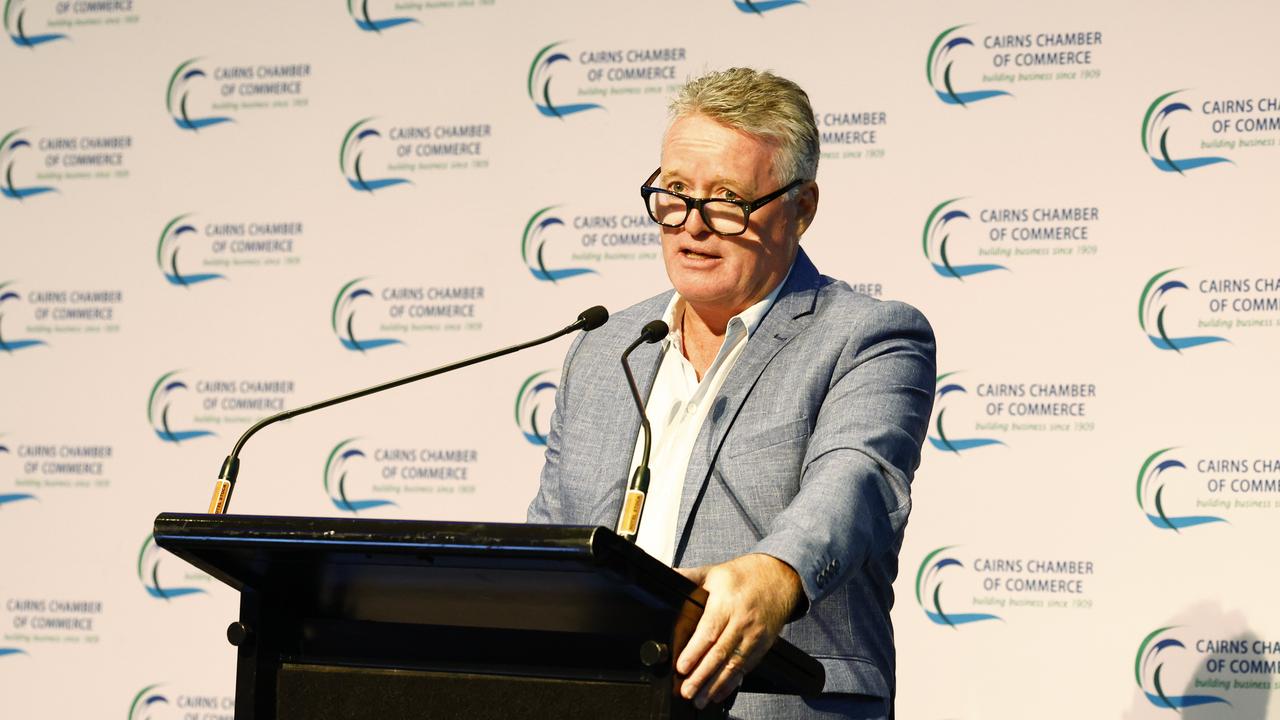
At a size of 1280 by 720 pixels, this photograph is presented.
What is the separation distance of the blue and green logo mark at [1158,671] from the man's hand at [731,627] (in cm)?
257

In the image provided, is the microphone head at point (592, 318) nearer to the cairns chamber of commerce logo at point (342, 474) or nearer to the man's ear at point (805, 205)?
the man's ear at point (805, 205)

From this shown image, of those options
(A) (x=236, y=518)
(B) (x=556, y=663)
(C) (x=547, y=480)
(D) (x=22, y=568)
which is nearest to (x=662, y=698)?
(B) (x=556, y=663)

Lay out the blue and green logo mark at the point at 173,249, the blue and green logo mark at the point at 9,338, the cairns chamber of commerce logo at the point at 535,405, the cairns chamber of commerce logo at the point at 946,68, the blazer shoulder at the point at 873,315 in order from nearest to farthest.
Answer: the blazer shoulder at the point at 873,315 < the cairns chamber of commerce logo at the point at 946,68 < the cairns chamber of commerce logo at the point at 535,405 < the blue and green logo mark at the point at 173,249 < the blue and green logo mark at the point at 9,338

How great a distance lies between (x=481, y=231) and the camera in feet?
15.6

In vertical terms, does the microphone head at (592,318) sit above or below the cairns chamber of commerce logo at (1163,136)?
below

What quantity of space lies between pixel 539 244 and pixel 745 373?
236 centimetres

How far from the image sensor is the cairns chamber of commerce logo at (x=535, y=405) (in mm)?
4609

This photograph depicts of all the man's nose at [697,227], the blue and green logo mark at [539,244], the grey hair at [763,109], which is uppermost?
the blue and green logo mark at [539,244]

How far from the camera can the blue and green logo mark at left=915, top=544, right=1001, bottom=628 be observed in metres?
4.12

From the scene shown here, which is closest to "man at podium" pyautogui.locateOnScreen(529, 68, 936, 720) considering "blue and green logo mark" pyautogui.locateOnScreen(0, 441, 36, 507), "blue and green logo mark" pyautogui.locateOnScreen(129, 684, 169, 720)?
"blue and green logo mark" pyautogui.locateOnScreen(129, 684, 169, 720)

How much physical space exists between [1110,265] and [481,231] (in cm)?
207

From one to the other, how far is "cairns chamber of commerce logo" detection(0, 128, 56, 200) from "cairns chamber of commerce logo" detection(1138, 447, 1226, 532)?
13.8 ft

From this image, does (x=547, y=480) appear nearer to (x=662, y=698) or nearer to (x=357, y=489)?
(x=662, y=698)

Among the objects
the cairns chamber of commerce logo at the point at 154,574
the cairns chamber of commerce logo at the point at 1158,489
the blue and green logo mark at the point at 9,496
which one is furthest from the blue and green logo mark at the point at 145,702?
the cairns chamber of commerce logo at the point at 1158,489
